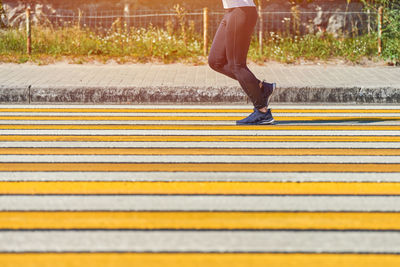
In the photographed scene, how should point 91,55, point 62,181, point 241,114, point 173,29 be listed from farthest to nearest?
1. point 173,29
2. point 91,55
3. point 241,114
4. point 62,181

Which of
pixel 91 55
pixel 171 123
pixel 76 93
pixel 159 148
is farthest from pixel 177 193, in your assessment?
pixel 91 55

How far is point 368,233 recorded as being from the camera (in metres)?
4.20

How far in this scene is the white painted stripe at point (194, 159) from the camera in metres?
6.17

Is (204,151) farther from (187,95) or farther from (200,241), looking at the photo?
(187,95)

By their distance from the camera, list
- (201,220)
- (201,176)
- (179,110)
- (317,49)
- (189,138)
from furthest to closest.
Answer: (317,49) → (179,110) → (189,138) → (201,176) → (201,220)

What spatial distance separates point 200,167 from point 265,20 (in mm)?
11152

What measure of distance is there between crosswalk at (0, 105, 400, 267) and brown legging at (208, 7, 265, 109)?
458mm

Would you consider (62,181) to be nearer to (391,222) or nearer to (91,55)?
(391,222)

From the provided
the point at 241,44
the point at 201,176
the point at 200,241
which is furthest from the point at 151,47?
the point at 200,241

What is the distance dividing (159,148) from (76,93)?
4.07 meters

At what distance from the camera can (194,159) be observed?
6258 millimetres

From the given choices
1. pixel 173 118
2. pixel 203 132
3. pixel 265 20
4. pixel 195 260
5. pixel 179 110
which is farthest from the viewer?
pixel 265 20

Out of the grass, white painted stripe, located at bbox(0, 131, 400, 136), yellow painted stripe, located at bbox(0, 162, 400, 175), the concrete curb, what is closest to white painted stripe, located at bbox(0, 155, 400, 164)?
yellow painted stripe, located at bbox(0, 162, 400, 175)

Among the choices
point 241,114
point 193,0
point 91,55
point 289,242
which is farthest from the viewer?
point 193,0
